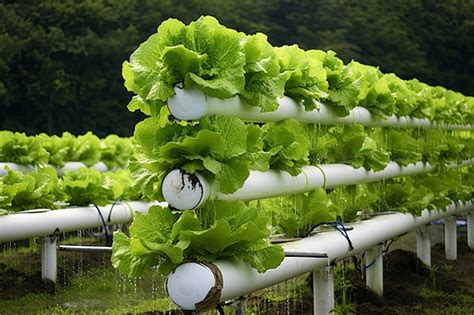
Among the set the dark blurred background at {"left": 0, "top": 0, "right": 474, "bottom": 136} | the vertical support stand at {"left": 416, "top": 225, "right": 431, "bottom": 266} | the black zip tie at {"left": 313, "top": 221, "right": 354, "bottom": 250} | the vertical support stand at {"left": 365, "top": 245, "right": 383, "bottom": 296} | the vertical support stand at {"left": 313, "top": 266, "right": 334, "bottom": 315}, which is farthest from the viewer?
the dark blurred background at {"left": 0, "top": 0, "right": 474, "bottom": 136}

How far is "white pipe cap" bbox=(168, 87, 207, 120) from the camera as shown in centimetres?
373

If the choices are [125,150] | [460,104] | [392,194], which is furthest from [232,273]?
[125,150]

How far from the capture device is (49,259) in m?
8.39

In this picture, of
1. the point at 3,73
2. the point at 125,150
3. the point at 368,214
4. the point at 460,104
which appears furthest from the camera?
the point at 3,73

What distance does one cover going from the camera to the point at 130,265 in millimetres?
3711

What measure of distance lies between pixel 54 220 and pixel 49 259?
0.95 metres

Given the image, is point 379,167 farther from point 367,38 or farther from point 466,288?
point 367,38

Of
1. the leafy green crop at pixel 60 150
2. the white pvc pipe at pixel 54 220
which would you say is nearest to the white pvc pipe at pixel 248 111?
the white pvc pipe at pixel 54 220

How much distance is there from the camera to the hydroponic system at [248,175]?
12.2 ft

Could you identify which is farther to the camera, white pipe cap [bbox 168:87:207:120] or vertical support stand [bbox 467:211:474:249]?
vertical support stand [bbox 467:211:474:249]

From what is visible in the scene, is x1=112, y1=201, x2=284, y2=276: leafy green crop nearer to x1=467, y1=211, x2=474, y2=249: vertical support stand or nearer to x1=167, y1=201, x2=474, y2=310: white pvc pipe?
x1=167, y1=201, x2=474, y2=310: white pvc pipe

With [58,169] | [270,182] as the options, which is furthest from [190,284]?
[58,169]

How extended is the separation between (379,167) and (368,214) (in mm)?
588

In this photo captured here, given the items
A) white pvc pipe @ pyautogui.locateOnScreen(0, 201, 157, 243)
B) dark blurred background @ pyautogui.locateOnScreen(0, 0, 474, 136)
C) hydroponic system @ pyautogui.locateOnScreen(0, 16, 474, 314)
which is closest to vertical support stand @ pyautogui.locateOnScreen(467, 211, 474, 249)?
hydroponic system @ pyautogui.locateOnScreen(0, 16, 474, 314)
